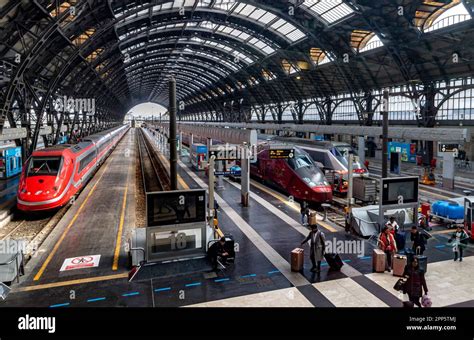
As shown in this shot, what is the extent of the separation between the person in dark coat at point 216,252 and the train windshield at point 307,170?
1095 centimetres

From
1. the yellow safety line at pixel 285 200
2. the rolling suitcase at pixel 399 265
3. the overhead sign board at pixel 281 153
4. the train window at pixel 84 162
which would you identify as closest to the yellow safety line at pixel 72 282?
the rolling suitcase at pixel 399 265

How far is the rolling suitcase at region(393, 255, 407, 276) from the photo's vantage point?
11609 mm

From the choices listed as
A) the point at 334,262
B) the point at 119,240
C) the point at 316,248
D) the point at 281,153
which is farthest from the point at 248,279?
the point at 281,153

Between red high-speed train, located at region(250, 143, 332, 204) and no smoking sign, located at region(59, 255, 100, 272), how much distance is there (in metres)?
13.3

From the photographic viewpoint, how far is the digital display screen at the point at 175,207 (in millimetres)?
12312

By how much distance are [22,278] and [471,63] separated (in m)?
40.9

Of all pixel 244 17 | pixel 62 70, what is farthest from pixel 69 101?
pixel 244 17

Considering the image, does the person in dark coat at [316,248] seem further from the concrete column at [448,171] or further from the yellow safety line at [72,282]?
the concrete column at [448,171]

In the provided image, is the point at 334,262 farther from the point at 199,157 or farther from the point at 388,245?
the point at 199,157

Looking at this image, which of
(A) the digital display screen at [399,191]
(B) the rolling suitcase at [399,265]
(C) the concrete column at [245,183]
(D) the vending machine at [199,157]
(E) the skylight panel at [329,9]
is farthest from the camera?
(E) the skylight panel at [329,9]

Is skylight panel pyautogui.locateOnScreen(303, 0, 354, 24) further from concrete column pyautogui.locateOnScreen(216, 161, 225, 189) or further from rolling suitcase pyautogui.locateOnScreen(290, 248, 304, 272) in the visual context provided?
rolling suitcase pyautogui.locateOnScreen(290, 248, 304, 272)

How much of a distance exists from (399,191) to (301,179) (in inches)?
295

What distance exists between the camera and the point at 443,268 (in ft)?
40.5
